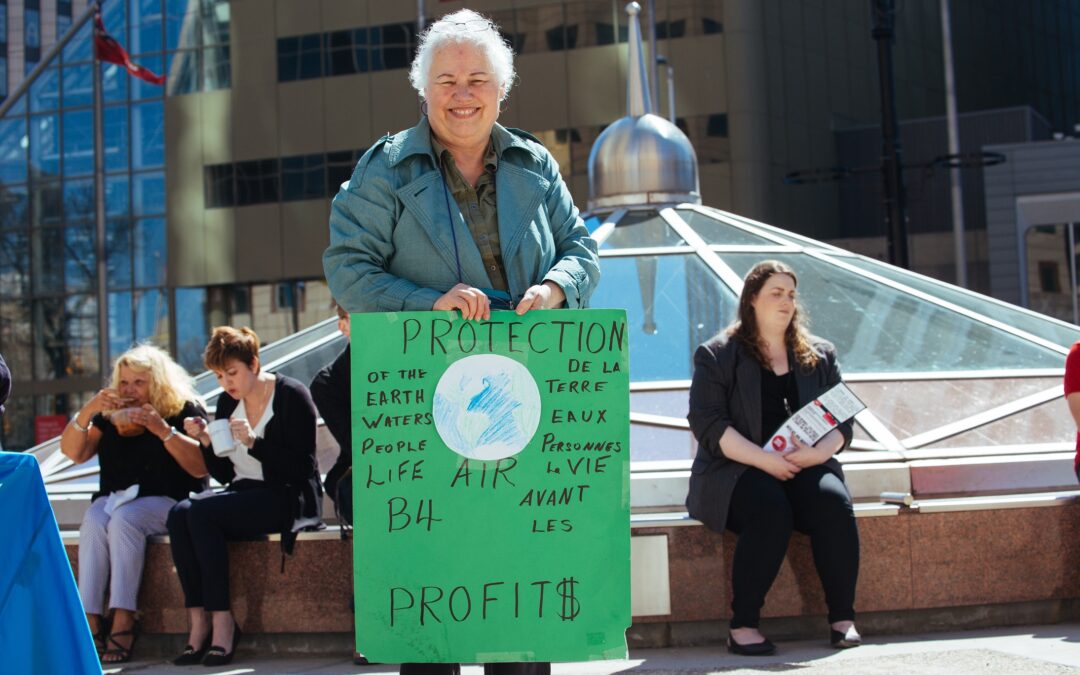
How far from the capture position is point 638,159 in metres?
10.3

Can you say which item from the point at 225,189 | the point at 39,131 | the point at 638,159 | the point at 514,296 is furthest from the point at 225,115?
the point at 514,296

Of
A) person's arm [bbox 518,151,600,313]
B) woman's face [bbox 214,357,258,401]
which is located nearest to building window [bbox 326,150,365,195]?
woman's face [bbox 214,357,258,401]

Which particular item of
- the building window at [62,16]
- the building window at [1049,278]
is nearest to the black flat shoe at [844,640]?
the building window at [1049,278]

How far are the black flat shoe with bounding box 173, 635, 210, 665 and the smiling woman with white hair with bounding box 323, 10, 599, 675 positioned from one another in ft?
9.58

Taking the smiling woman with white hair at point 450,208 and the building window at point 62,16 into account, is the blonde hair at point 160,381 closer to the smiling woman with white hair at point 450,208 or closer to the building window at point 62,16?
the smiling woman with white hair at point 450,208

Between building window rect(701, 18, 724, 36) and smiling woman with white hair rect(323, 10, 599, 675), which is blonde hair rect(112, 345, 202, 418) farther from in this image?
building window rect(701, 18, 724, 36)

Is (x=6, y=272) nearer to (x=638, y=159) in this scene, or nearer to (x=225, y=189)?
(x=225, y=189)

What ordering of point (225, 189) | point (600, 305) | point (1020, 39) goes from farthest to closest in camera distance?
point (1020, 39) → point (225, 189) → point (600, 305)

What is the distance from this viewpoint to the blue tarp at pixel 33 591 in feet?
12.3

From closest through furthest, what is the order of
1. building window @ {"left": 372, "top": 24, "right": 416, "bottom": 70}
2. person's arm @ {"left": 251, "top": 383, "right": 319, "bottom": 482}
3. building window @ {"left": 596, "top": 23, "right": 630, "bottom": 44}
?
person's arm @ {"left": 251, "top": 383, "right": 319, "bottom": 482}
building window @ {"left": 596, "top": 23, "right": 630, "bottom": 44}
building window @ {"left": 372, "top": 24, "right": 416, "bottom": 70}

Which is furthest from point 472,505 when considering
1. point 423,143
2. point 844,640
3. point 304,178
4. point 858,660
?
point 304,178

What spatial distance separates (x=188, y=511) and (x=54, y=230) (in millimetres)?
33320

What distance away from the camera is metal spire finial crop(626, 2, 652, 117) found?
34.6 ft

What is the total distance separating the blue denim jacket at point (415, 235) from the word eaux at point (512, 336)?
12 centimetres
